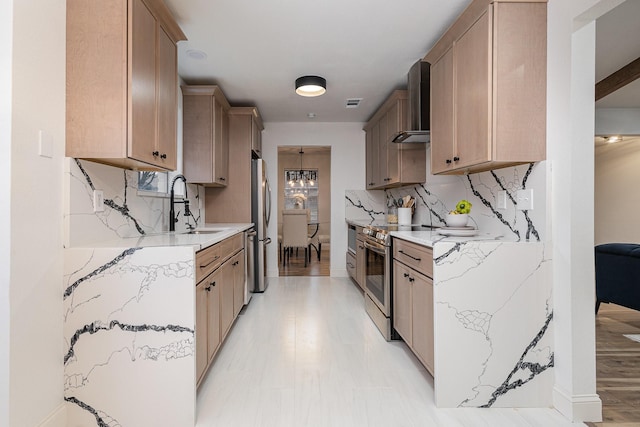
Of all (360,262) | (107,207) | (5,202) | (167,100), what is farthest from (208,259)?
(360,262)

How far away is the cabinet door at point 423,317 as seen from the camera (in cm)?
201

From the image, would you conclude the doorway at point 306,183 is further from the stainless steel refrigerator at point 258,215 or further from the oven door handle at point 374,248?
the oven door handle at point 374,248

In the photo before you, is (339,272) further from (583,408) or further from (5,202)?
(5,202)

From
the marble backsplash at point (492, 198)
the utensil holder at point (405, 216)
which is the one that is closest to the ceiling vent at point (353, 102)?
the marble backsplash at point (492, 198)

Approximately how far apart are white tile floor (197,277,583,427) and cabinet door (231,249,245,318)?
0.19 m

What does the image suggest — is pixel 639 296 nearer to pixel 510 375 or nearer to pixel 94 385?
pixel 510 375

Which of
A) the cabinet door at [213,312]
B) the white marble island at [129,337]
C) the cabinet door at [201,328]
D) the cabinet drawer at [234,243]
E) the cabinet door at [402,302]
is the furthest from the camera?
the cabinet drawer at [234,243]

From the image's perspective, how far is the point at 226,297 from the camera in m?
2.66

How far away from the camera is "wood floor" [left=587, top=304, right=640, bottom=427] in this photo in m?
1.78

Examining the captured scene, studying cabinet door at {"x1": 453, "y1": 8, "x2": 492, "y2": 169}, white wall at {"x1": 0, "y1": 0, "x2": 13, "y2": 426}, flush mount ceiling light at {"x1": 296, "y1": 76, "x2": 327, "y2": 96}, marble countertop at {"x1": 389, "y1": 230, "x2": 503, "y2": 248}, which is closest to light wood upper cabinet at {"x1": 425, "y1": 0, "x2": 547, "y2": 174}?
cabinet door at {"x1": 453, "y1": 8, "x2": 492, "y2": 169}

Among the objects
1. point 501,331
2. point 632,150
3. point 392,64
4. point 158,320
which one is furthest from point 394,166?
point 632,150

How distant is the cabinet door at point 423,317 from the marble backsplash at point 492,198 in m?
0.60

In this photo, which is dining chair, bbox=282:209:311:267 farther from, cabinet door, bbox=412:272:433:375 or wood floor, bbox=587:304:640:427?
wood floor, bbox=587:304:640:427

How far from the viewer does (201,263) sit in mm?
1926
